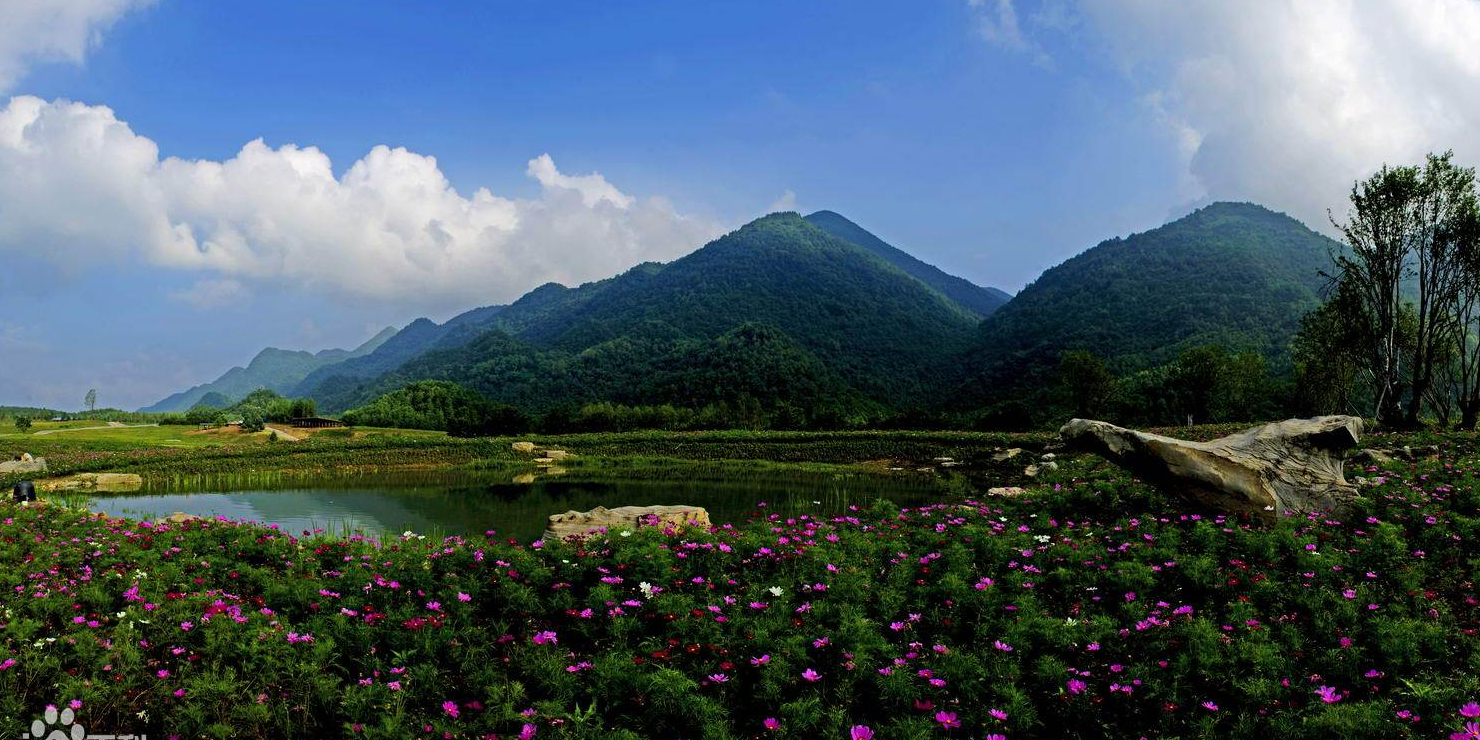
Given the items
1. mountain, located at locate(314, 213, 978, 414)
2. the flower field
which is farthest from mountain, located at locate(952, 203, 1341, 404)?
the flower field

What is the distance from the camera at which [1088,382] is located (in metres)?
56.3

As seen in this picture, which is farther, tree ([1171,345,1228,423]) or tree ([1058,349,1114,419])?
tree ([1058,349,1114,419])

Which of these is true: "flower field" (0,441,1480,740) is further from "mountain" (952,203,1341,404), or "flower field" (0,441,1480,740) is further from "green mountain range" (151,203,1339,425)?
"mountain" (952,203,1341,404)

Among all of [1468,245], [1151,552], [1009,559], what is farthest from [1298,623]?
[1468,245]

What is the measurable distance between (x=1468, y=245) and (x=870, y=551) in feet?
89.5

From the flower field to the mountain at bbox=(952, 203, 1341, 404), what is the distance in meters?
89.3

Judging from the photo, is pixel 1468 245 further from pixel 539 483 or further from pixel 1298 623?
pixel 539 483

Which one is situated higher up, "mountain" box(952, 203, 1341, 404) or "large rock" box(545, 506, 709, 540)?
"mountain" box(952, 203, 1341, 404)

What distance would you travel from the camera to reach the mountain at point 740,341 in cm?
10494

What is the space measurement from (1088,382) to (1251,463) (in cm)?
5054

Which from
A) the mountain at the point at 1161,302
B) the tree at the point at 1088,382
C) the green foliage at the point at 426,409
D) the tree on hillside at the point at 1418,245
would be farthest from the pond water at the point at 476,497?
the mountain at the point at 1161,302

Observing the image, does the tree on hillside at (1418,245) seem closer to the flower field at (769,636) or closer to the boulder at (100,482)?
the flower field at (769,636)

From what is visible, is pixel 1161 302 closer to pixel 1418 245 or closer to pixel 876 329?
pixel 876 329

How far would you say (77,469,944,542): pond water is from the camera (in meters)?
19.4
